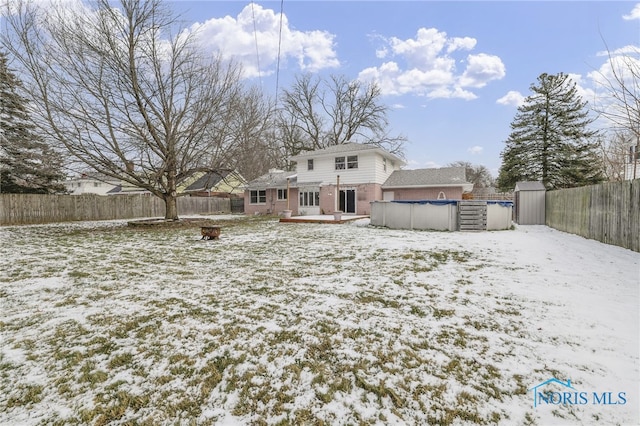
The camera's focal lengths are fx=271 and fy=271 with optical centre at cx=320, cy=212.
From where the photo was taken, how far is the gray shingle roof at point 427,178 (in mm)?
17906

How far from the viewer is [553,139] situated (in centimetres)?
2283

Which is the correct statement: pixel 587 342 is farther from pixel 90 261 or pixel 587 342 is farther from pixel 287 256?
pixel 90 261

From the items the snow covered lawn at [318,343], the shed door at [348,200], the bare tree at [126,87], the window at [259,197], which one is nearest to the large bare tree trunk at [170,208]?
the bare tree at [126,87]

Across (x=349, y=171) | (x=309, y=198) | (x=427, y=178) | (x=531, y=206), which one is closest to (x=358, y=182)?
(x=349, y=171)

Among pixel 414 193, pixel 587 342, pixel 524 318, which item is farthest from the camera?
pixel 414 193

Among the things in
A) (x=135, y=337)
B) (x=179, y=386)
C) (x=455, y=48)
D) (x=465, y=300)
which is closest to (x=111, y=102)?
(x=135, y=337)

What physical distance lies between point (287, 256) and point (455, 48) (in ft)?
48.0

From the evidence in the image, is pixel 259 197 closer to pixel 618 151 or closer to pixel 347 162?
pixel 347 162

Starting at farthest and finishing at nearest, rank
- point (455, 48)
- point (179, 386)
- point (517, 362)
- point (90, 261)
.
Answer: point (455, 48)
point (90, 261)
point (517, 362)
point (179, 386)

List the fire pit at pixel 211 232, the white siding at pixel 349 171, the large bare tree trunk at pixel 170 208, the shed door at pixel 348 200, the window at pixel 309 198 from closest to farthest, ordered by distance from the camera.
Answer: the fire pit at pixel 211 232 < the large bare tree trunk at pixel 170 208 < the white siding at pixel 349 171 < the shed door at pixel 348 200 < the window at pixel 309 198

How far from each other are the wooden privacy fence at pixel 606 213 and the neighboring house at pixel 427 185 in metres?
7.09

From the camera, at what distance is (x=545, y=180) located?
75.9 feet

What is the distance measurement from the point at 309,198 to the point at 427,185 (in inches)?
336

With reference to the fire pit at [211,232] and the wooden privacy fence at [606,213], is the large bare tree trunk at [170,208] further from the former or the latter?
the wooden privacy fence at [606,213]
